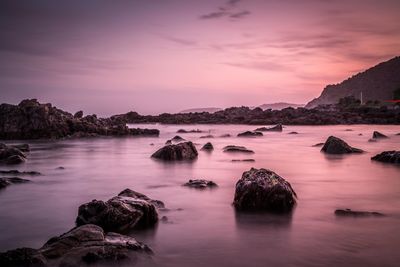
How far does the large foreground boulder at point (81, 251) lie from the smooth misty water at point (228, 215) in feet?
1.10

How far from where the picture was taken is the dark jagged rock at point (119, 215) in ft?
18.9

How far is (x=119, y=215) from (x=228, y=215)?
5.97 ft

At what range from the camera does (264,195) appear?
7.12 m

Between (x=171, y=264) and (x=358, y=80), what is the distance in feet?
620

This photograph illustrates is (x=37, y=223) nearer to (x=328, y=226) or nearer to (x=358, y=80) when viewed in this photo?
(x=328, y=226)

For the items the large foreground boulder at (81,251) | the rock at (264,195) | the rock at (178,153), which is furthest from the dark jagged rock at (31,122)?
the large foreground boulder at (81,251)

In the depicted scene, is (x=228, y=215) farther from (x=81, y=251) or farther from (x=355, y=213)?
(x=81, y=251)

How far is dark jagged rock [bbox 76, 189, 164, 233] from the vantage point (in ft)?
18.9

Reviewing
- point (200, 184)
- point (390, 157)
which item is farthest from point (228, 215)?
point (390, 157)

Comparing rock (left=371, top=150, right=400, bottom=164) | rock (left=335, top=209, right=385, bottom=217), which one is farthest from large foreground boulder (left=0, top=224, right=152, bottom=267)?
rock (left=371, top=150, right=400, bottom=164)

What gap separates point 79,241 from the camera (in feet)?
15.3

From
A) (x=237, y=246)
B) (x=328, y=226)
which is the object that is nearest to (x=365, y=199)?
(x=328, y=226)

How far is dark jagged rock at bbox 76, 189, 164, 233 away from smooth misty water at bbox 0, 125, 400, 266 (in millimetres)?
234

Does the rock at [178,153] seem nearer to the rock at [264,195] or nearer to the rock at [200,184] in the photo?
the rock at [200,184]
